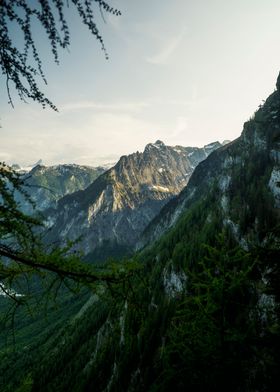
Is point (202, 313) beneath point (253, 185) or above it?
beneath

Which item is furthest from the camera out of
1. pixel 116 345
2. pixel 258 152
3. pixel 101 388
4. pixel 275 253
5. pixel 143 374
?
pixel 258 152

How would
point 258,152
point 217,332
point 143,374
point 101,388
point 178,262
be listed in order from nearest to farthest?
1. point 217,332
2. point 143,374
3. point 101,388
4. point 178,262
5. point 258,152

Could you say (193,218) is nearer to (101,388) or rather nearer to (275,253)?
(101,388)

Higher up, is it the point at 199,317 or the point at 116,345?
the point at 116,345

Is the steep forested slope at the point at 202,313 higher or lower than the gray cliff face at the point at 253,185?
lower

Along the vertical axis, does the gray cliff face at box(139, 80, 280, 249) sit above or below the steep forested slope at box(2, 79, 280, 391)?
above

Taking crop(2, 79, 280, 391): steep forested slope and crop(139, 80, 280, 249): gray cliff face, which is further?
crop(139, 80, 280, 249): gray cliff face

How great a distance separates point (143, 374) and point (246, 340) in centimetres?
7457

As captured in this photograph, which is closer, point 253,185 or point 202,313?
point 202,313

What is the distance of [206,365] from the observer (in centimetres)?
1633

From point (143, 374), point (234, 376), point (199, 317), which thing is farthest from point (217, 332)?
point (143, 374)

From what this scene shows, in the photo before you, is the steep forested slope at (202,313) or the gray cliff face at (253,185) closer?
the steep forested slope at (202,313)

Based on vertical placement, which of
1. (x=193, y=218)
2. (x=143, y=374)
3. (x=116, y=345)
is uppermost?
(x=193, y=218)

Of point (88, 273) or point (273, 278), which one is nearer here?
point (88, 273)
